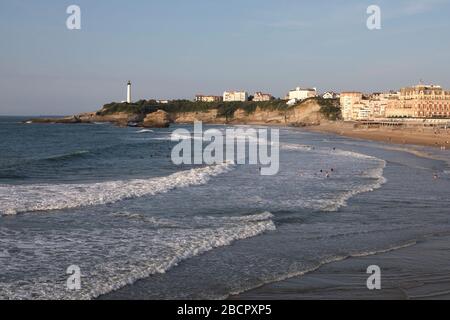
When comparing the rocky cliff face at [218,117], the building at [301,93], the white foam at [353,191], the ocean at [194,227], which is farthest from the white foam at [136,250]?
the building at [301,93]

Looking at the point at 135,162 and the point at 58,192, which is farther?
the point at 135,162

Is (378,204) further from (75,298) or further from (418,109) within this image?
(418,109)

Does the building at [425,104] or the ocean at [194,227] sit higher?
the building at [425,104]

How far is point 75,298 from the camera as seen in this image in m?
7.86

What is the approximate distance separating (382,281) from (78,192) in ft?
42.2

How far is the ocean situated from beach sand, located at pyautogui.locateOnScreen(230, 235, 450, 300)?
368mm

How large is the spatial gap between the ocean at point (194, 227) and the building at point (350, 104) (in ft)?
355

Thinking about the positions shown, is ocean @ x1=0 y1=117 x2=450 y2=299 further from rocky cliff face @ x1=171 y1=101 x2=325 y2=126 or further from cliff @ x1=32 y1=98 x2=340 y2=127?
rocky cliff face @ x1=171 y1=101 x2=325 y2=126

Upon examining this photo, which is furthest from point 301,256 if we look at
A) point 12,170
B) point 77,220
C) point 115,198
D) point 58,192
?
point 12,170

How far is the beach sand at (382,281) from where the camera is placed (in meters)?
8.03

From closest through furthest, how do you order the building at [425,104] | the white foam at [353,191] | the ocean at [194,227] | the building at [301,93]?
the ocean at [194,227]
the white foam at [353,191]
the building at [425,104]
the building at [301,93]

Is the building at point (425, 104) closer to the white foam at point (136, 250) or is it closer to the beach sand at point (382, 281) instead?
the white foam at point (136, 250)

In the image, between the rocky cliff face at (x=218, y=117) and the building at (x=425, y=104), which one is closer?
the building at (x=425, y=104)

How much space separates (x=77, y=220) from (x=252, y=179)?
1174 cm
